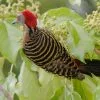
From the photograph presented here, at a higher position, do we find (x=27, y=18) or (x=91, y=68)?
(x=27, y=18)

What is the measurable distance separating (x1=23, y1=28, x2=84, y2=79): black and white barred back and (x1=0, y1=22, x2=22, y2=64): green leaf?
3 cm

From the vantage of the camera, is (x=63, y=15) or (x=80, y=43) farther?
(x=63, y=15)

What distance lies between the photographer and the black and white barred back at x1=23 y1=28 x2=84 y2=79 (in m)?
0.97

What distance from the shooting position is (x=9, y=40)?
0.96m

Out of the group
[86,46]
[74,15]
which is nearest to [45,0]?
[74,15]

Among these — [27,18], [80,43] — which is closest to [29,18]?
[27,18]

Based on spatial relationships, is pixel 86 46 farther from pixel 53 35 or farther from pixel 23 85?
pixel 23 85

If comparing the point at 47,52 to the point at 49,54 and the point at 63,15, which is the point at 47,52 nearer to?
the point at 49,54

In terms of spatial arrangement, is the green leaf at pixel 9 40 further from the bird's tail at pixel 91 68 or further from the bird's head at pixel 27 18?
the bird's tail at pixel 91 68

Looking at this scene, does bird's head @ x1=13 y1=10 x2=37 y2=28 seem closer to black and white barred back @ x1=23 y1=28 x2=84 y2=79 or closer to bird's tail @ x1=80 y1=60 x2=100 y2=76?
black and white barred back @ x1=23 y1=28 x2=84 y2=79

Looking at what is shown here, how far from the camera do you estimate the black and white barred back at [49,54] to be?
0.97 m

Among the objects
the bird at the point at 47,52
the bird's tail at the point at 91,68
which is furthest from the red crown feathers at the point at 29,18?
the bird's tail at the point at 91,68

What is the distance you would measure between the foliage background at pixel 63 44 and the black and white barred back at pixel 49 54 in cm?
2

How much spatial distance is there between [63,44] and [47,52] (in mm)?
41
